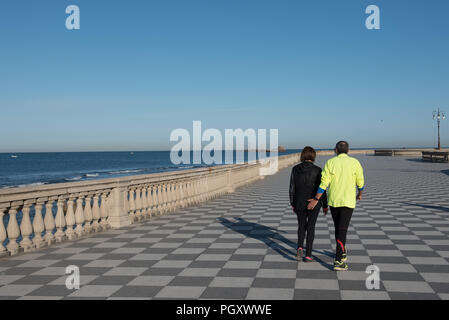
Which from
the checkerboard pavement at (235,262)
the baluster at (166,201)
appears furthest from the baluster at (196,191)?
the checkerboard pavement at (235,262)

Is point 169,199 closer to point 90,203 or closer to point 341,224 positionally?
point 90,203

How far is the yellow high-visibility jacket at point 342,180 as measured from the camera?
568 cm

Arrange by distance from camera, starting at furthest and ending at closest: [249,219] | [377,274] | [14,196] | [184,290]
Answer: [249,219] < [14,196] < [377,274] < [184,290]

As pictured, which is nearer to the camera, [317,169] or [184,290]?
[184,290]

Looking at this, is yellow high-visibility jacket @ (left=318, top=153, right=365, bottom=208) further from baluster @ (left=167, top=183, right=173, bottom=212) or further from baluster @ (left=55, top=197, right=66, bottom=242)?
baluster @ (left=167, top=183, right=173, bottom=212)

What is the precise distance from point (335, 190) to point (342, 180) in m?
0.16

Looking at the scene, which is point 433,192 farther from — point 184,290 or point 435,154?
point 435,154

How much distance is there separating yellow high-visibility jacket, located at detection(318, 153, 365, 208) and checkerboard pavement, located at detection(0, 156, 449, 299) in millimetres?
957

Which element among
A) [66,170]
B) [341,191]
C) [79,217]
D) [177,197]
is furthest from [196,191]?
[66,170]

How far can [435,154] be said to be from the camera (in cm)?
4269

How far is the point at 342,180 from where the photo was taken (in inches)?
225

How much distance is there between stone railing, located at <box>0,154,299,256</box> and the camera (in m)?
6.87
